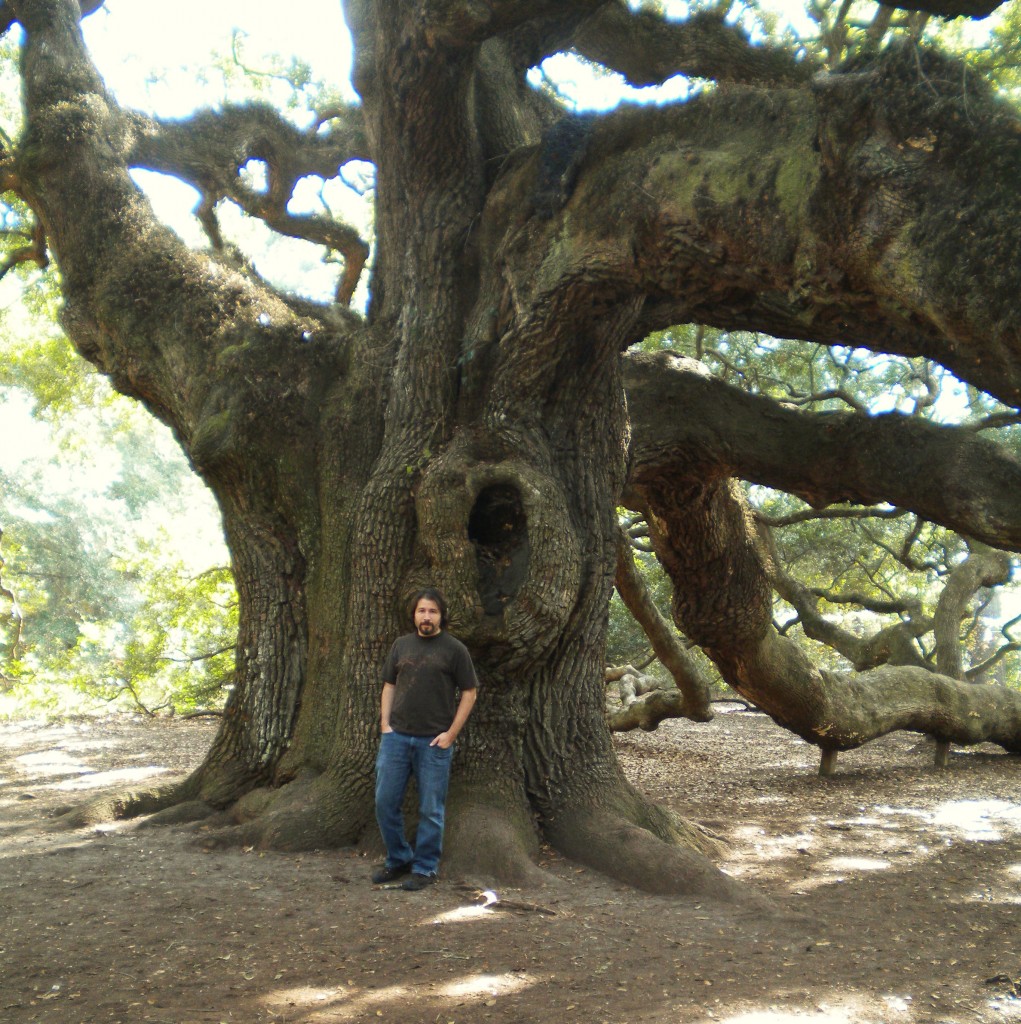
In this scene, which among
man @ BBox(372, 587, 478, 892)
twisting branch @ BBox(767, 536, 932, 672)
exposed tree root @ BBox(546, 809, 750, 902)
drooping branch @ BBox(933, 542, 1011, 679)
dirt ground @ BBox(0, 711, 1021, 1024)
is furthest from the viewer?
twisting branch @ BBox(767, 536, 932, 672)

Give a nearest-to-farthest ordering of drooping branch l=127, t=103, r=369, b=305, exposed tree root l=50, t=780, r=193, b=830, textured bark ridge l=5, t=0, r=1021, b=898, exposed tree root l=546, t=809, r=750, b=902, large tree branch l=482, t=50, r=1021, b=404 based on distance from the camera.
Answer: large tree branch l=482, t=50, r=1021, b=404 → textured bark ridge l=5, t=0, r=1021, b=898 → exposed tree root l=546, t=809, r=750, b=902 → exposed tree root l=50, t=780, r=193, b=830 → drooping branch l=127, t=103, r=369, b=305

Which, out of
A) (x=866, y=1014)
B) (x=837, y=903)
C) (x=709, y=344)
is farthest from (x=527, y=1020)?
(x=709, y=344)

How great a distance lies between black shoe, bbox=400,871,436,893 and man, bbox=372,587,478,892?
0.06 m

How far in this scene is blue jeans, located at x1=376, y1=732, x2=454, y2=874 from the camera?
4.38 m

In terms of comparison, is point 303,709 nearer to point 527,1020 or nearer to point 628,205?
point 527,1020

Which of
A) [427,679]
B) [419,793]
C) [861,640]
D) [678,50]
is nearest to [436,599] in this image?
[427,679]

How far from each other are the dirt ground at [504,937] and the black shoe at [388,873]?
0.09 metres

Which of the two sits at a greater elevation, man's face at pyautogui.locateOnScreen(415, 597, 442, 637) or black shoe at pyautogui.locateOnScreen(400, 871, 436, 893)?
man's face at pyautogui.locateOnScreen(415, 597, 442, 637)

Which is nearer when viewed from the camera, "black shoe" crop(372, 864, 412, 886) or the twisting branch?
"black shoe" crop(372, 864, 412, 886)

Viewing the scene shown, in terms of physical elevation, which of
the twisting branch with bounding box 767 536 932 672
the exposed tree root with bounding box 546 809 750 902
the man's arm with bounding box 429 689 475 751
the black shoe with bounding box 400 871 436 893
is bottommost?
the black shoe with bounding box 400 871 436 893

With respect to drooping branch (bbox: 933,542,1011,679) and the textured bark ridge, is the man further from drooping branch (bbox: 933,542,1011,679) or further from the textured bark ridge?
drooping branch (bbox: 933,542,1011,679)

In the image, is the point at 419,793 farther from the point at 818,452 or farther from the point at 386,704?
the point at 818,452

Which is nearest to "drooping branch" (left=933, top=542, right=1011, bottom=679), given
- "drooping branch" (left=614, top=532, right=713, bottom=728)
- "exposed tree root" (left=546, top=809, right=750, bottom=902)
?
"drooping branch" (left=614, top=532, right=713, bottom=728)

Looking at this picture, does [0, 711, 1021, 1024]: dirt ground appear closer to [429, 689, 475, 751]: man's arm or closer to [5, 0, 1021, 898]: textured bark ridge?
[5, 0, 1021, 898]: textured bark ridge
